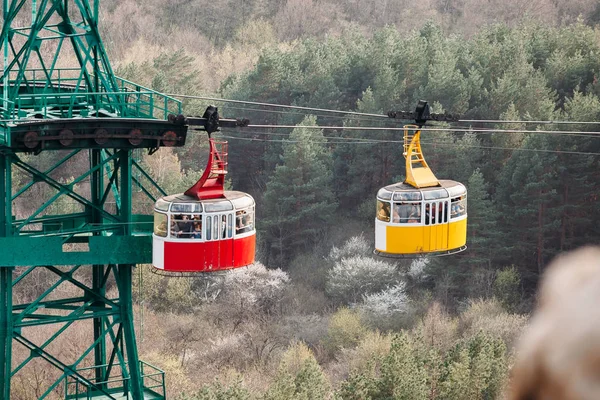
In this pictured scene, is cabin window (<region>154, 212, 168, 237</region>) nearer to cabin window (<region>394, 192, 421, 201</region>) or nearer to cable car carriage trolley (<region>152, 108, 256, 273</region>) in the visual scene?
cable car carriage trolley (<region>152, 108, 256, 273</region>)

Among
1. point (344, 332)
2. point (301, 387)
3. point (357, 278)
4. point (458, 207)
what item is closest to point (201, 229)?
point (458, 207)

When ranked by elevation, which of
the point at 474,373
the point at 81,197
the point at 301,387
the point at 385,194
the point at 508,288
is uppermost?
the point at 385,194

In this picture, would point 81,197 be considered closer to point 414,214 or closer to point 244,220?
point 244,220

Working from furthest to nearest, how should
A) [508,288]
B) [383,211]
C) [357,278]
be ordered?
[357,278], [508,288], [383,211]

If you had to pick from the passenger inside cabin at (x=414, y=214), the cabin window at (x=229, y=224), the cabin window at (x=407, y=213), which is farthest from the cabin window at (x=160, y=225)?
the passenger inside cabin at (x=414, y=214)

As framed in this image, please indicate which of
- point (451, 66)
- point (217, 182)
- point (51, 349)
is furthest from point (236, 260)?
point (451, 66)

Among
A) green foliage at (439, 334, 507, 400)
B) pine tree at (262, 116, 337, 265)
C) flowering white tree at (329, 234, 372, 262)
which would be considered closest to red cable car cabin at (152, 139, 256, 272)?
green foliage at (439, 334, 507, 400)

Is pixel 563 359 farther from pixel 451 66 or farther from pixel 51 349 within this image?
pixel 451 66
